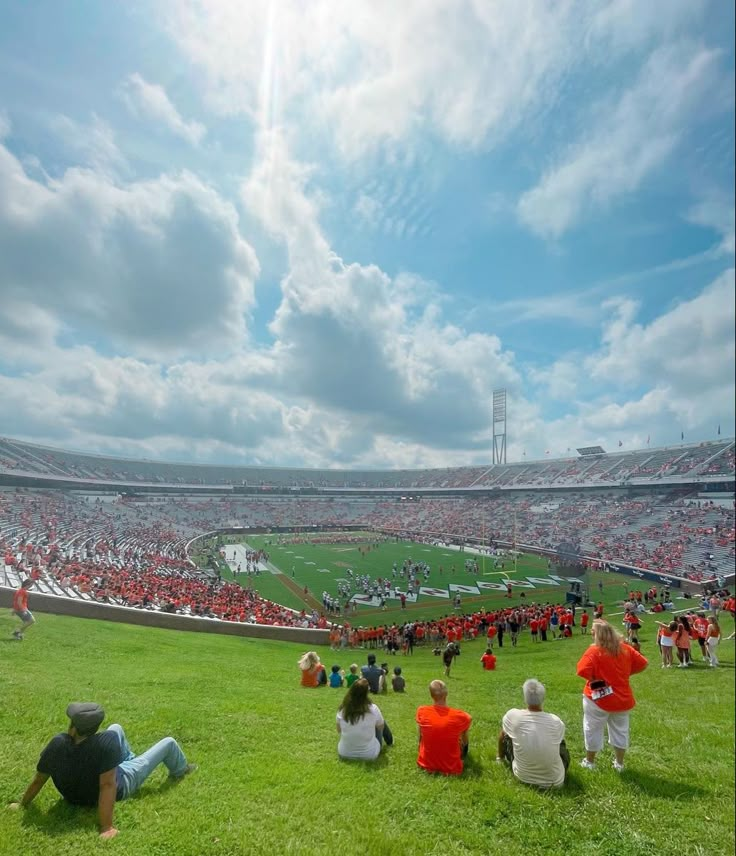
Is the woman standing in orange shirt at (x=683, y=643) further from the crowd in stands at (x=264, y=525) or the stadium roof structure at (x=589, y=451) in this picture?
the stadium roof structure at (x=589, y=451)

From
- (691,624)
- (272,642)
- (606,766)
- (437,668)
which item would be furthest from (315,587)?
(606,766)

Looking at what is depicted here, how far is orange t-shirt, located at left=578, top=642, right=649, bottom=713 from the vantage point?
4305 millimetres

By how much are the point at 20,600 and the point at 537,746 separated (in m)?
6.54

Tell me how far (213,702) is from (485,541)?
28226 millimetres

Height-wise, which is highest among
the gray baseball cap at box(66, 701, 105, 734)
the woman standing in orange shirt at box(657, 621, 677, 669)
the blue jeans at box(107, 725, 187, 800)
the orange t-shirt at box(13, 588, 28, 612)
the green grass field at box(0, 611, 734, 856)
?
the orange t-shirt at box(13, 588, 28, 612)

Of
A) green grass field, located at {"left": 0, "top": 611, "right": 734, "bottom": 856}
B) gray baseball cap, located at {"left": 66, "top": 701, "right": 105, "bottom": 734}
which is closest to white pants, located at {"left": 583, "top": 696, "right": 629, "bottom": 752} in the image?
green grass field, located at {"left": 0, "top": 611, "right": 734, "bottom": 856}

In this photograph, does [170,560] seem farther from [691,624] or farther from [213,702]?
[691,624]

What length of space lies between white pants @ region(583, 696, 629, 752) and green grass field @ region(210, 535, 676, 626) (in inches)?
568

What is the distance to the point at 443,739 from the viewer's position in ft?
13.8

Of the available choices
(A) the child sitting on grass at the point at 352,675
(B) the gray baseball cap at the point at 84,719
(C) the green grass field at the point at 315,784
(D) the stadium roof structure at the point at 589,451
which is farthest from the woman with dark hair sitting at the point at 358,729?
(D) the stadium roof structure at the point at 589,451

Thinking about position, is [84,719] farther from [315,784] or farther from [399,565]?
[399,565]

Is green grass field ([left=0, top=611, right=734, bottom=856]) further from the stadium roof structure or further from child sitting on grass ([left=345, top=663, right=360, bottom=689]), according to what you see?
the stadium roof structure

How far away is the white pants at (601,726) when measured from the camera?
171 inches

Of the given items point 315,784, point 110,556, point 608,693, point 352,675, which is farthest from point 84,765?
point 110,556
